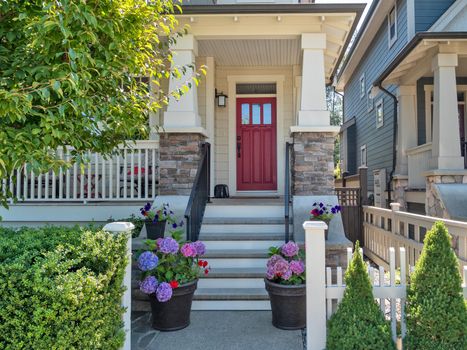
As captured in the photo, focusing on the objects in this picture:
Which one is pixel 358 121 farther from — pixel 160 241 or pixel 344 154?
pixel 160 241

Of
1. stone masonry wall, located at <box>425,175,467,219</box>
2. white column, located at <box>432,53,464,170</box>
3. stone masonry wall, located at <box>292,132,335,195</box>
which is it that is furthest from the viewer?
white column, located at <box>432,53,464,170</box>

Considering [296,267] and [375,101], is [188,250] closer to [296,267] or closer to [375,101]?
[296,267]

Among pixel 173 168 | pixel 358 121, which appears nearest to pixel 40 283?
pixel 173 168

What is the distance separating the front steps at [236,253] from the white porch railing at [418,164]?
11.3 ft

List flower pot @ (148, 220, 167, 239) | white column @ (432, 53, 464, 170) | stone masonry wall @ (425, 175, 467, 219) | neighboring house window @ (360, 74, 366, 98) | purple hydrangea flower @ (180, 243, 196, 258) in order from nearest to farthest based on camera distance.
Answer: purple hydrangea flower @ (180, 243, 196, 258)
flower pot @ (148, 220, 167, 239)
stone masonry wall @ (425, 175, 467, 219)
white column @ (432, 53, 464, 170)
neighboring house window @ (360, 74, 366, 98)

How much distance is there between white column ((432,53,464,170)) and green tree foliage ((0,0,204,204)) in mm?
4977

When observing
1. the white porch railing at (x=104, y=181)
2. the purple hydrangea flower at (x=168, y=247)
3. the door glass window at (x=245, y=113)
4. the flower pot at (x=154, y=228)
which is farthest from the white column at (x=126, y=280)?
the door glass window at (x=245, y=113)

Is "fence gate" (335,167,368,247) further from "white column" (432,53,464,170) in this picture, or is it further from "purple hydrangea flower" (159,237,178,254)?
"purple hydrangea flower" (159,237,178,254)

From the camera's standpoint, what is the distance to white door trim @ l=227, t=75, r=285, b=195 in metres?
6.98

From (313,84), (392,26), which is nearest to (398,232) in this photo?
(313,84)

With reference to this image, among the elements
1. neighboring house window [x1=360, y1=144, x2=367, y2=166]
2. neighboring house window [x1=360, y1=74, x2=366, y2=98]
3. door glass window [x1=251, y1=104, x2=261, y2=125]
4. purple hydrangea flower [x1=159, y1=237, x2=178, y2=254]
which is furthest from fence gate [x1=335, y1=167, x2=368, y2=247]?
neighboring house window [x1=360, y1=74, x2=366, y2=98]

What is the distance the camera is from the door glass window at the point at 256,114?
7.21 m

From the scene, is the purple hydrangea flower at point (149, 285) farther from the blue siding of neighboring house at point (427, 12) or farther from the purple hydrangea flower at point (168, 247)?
the blue siding of neighboring house at point (427, 12)

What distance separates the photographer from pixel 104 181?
17.9ft
